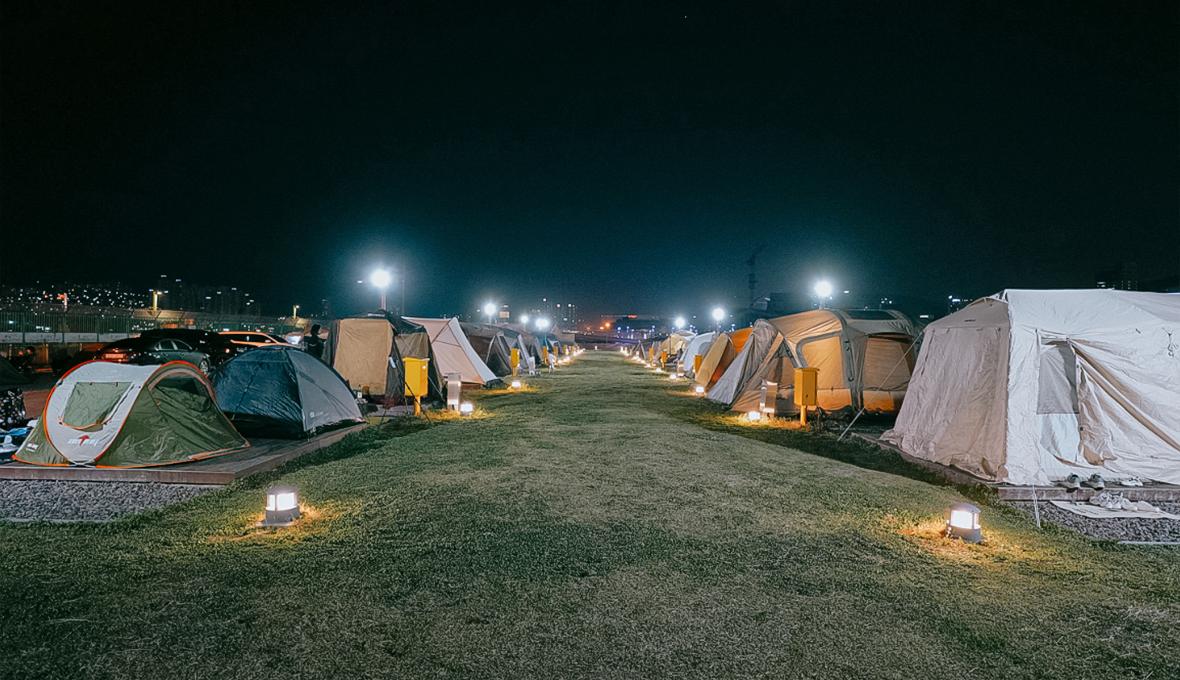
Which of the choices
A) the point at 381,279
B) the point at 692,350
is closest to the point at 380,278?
the point at 381,279

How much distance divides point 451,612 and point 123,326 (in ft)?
117

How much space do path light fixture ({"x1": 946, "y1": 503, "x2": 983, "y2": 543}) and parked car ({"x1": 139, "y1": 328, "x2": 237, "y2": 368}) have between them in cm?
1904

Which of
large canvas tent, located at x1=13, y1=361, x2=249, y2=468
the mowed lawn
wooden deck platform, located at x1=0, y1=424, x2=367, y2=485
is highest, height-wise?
large canvas tent, located at x1=13, y1=361, x2=249, y2=468

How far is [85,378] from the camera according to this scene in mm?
8484

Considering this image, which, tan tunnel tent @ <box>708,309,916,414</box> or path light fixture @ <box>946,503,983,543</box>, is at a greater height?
tan tunnel tent @ <box>708,309,916,414</box>

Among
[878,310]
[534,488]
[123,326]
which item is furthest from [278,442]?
[123,326]

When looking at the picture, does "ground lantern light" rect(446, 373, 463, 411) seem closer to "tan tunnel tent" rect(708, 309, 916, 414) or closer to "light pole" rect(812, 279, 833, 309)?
"tan tunnel tent" rect(708, 309, 916, 414)

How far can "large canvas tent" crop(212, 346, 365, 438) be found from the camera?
10852 millimetres

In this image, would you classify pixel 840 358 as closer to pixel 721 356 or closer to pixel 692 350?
pixel 721 356

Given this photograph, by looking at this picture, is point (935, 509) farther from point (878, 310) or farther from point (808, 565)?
point (878, 310)

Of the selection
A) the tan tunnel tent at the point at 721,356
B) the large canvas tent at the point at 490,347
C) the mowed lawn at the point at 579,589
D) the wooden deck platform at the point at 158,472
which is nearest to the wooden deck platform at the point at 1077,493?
the mowed lawn at the point at 579,589

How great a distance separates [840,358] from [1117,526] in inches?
355

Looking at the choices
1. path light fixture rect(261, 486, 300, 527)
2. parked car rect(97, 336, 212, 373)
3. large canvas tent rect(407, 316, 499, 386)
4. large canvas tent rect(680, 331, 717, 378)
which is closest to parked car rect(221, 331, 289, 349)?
parked car rect(97, 336, 212, 373)

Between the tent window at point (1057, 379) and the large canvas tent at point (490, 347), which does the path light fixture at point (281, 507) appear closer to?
the tent window at point (1057, 379)
